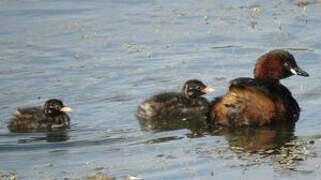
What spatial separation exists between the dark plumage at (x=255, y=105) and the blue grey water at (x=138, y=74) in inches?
9.8

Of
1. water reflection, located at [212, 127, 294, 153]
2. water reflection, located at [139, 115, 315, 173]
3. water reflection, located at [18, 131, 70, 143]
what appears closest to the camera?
water reflection, located at [139, 115, 315, 173]

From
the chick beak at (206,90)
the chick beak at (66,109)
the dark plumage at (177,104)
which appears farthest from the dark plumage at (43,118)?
the chick beak at (206,90)

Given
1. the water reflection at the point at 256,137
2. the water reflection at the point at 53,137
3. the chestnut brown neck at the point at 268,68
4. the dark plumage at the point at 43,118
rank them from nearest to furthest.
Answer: the water reflection at the point at 256,137 → the water reflection at the point at 53,137 → the chestnut brown neck at the point at 268,68 → the dark plumage at the point at 43,118

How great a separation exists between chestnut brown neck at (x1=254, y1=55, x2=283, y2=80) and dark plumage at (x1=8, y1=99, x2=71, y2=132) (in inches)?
98.5

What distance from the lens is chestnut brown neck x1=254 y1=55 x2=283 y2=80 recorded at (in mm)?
9422

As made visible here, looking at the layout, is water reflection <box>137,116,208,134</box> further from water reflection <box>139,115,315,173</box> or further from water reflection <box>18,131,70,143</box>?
water reflection <box>18,131,70,143</box>

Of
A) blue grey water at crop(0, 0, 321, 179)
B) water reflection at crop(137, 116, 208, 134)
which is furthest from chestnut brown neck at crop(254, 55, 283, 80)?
water reflection at crop(137, 116, 208, 134)

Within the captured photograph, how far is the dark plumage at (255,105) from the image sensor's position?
891cm

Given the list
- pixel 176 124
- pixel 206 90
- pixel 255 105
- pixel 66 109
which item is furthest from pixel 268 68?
pixel 66 109

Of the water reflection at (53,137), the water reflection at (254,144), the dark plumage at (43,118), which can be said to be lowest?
the water reflection at (53,137)

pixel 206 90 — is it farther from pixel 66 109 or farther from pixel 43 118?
pixel 43 118

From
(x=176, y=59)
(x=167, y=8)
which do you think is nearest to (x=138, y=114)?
(x=176, y=59)

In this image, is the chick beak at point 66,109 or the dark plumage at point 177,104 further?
the dark plumage at point 177,104

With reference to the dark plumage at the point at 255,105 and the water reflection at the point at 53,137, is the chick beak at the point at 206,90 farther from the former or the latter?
the water reflection at the point at 53,137
